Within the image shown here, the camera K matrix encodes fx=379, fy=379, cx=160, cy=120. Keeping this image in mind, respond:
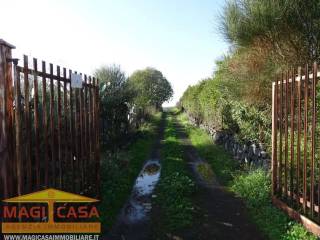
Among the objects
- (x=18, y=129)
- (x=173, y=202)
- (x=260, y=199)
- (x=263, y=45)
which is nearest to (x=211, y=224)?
(x=173, y=202)

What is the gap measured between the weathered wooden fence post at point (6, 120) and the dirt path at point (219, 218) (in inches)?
108

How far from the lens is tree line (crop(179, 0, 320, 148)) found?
980cm

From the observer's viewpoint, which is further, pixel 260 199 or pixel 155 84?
pixel 155 84

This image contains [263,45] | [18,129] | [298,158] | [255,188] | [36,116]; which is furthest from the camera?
[263,45]

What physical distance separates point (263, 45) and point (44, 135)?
730 cm

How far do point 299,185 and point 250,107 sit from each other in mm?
6044

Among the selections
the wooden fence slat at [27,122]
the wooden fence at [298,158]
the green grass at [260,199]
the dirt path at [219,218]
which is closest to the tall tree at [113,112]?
the green grass at [260,199]

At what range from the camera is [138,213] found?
7.13 metres

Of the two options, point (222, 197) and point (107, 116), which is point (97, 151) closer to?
point (222, 197)

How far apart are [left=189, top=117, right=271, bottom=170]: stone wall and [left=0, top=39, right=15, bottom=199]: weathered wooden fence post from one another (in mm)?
6110

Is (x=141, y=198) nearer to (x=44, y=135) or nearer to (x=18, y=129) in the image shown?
(x=44, y=135)

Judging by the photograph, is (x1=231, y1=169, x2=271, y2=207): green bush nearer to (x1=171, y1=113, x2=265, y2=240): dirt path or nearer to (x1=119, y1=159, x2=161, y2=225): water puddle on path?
(x1=171, y1=113, x2=265, y2=240): dirt path

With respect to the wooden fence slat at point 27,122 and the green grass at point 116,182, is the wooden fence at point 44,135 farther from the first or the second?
the green grass at point 116,182

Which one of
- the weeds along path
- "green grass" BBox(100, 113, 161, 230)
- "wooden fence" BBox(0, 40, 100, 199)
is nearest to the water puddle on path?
the weeds along path
